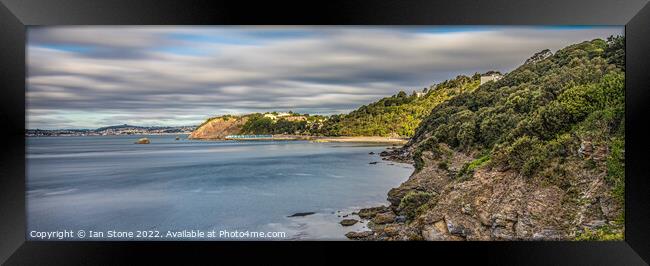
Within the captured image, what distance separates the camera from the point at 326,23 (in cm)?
288

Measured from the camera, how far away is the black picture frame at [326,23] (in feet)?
9.23

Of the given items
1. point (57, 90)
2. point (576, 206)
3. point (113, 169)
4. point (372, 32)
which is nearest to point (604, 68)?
point (576, 206)

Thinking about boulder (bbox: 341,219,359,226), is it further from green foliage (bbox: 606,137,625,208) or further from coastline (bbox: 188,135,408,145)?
green foliage (bbox: 606,137,625,208)

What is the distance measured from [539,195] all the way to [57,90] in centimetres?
392

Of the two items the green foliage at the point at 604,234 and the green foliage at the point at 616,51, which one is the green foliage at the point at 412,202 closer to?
the green foliage at the point at 604,234

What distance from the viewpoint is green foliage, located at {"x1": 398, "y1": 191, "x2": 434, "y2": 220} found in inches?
130

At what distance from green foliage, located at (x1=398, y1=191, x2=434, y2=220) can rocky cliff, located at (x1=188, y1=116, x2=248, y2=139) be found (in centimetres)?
153

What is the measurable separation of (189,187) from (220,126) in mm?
562

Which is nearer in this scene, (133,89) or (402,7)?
(402,7)

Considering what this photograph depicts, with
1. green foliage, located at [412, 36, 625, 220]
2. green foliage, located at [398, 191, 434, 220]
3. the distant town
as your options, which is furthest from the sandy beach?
the distant town

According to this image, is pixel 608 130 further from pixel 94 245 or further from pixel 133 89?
pixel 94 245

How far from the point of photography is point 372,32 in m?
3.05

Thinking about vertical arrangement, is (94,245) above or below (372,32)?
below

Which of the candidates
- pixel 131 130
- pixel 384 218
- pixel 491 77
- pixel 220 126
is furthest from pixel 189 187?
pixel 491 77
